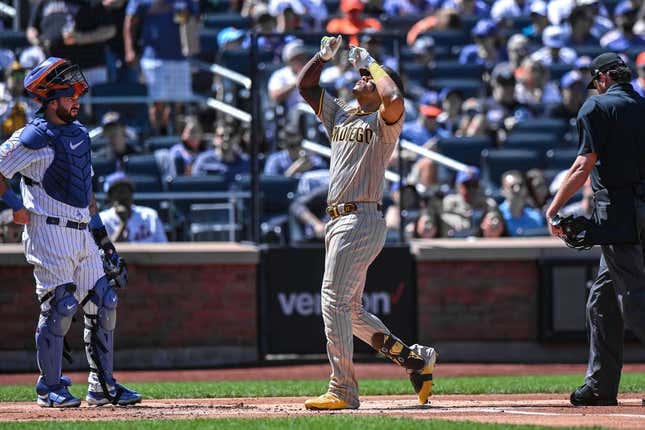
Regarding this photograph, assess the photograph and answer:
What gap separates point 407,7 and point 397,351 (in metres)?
12.4

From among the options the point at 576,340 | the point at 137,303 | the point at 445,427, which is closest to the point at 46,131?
the point at 445,427

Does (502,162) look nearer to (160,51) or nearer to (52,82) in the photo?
(160,51)

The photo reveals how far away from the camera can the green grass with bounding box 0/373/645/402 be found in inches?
376

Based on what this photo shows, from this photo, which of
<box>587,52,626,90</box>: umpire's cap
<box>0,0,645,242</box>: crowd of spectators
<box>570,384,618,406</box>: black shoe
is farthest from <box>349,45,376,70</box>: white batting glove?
<box>0,0,645,242</box>: crowd of spectators

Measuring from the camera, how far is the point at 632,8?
1994 centimetres

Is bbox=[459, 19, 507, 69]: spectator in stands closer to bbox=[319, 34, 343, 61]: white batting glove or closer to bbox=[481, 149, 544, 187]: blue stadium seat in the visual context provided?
bbox=[481, 149, 544, 187]: blue stadium seat

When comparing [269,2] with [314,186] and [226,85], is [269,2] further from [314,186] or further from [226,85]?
[314,186]

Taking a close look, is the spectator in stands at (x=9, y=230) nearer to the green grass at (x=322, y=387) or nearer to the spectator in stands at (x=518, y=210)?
the green grass at (x=322, y=387)

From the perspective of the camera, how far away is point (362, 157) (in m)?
7.73

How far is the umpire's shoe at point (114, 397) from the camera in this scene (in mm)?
8273

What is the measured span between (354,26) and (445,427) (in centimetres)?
1113

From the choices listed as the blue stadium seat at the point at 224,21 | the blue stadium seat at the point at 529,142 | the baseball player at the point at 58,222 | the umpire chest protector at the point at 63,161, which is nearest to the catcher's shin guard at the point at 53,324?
the baseball player at the point at 58,222

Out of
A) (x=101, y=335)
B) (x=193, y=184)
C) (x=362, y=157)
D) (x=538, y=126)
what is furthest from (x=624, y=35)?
(x=101, y=335)

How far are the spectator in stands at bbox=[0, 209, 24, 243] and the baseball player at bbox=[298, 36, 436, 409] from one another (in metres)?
5.90
